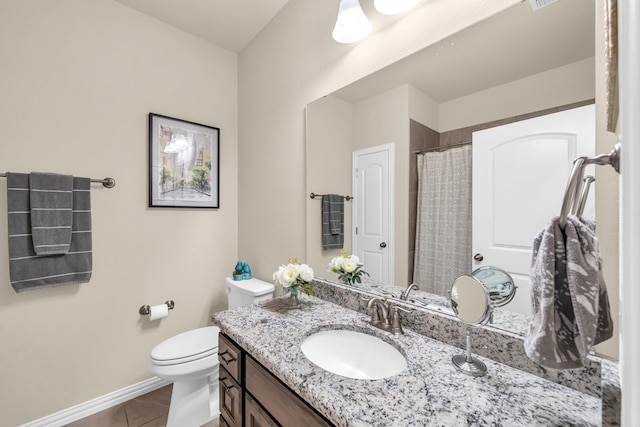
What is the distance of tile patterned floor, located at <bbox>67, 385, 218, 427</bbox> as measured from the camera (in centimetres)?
164

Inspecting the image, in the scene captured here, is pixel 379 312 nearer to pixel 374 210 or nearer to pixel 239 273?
pixel 374 210

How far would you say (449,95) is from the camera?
999mm

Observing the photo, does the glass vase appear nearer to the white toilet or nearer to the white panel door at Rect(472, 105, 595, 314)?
the white toilet

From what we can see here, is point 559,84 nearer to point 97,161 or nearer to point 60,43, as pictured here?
point 97,161

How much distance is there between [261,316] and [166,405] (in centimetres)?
124

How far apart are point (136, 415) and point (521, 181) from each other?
2.38 m

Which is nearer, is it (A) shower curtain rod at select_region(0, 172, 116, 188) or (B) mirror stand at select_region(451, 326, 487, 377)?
(B) mirror stand at select_region(451, 326, 487, 377)

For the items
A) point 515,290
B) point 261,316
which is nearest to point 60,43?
point 261,316

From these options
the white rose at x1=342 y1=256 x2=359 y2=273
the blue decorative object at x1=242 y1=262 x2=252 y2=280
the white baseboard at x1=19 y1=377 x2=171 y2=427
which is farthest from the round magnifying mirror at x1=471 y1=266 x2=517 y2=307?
the white baseboard at x1=19 y1=377 x2=171 y2=427

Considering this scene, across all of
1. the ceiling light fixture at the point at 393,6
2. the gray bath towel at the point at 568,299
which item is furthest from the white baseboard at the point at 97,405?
the ceiling light fixture at the point at 393,6

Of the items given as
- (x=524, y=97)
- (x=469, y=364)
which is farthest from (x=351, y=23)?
(x=469, y=364)

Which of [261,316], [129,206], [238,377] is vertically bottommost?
[238,377]

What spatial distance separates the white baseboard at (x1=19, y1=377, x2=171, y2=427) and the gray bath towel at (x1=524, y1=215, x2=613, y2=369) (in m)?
2.30

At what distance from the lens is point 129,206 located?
184cm
